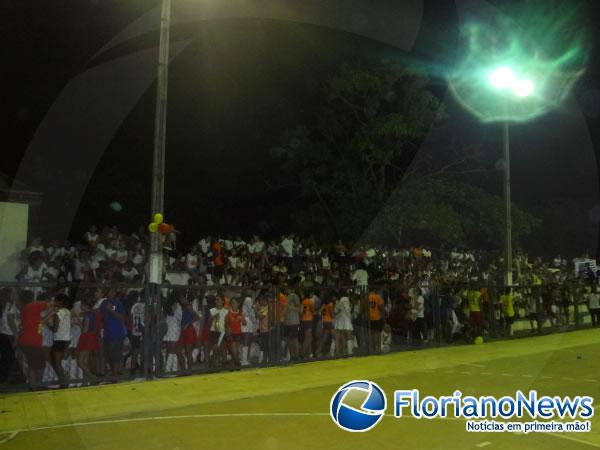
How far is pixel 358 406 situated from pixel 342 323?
5104mm

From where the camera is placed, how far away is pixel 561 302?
2148 centimetres

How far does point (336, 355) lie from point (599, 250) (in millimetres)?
37531

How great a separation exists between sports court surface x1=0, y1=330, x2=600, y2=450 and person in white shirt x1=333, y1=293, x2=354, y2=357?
0.53m

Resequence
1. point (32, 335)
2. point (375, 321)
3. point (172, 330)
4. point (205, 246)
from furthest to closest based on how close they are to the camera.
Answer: point (205, 246)
point (375, 321)
point (172, 330)
point (32, 335)

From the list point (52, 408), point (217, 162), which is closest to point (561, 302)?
point (217, 162)

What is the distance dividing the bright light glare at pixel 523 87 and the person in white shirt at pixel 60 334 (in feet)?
43.1

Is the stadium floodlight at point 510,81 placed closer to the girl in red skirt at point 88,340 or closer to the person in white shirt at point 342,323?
the person in white shirt at point 342,323

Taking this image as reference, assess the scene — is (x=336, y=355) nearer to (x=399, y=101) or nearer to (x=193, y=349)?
(x=193, y=349)

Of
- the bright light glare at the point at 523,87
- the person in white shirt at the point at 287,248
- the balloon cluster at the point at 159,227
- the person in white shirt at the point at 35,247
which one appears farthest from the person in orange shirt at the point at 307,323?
the bright light glare at the point at 523,87

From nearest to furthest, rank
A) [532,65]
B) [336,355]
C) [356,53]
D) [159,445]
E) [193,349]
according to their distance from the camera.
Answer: [159,445] < [193,349] < [336,355] < [532,65] < [356,53]

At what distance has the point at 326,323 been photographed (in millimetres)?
14055

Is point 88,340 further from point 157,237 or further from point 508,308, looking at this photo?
point 508,308

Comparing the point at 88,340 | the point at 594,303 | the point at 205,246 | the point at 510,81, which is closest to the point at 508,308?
the point at 594,303

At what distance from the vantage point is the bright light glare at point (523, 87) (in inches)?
669
